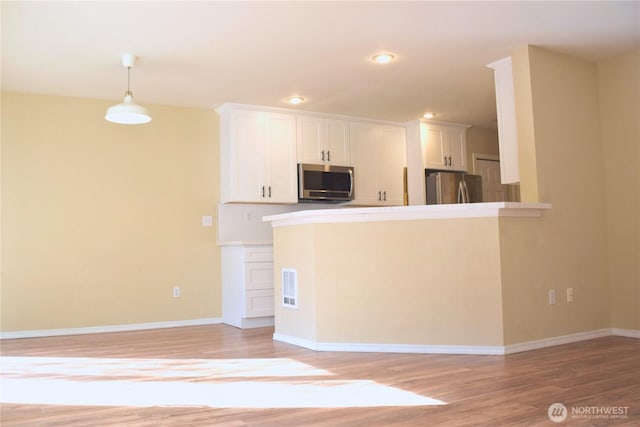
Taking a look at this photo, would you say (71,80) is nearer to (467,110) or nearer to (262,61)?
(262,61)

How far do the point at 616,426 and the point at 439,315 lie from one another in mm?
1612

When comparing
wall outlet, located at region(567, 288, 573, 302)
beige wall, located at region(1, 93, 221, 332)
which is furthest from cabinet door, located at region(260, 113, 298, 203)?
wall outlet, located at region(567, 288, 573, 302)

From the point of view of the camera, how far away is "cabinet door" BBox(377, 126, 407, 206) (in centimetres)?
655

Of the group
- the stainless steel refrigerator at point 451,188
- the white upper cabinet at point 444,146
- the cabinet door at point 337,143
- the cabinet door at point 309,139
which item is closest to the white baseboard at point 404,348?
the cabinet door at point 309,139

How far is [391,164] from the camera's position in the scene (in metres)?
6.62

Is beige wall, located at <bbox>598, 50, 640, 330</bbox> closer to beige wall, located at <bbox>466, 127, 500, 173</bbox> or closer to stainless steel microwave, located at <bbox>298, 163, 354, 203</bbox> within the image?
beige wall, located at <bbox>466, 127, 500, 173</bbox>

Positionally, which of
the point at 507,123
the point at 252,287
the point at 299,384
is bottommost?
the point at 299,384

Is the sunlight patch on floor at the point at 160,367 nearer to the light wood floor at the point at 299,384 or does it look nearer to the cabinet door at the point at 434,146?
the light wood floor at the point at 299,384

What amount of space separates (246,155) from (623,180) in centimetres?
349

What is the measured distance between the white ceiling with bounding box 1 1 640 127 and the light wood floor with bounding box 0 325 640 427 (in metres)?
2.25

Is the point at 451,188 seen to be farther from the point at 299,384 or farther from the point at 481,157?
the point at 299,384

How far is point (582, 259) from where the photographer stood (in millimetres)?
4316

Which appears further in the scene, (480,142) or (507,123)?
(480,142)

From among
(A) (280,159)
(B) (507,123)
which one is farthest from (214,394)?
(A) (280,159)
